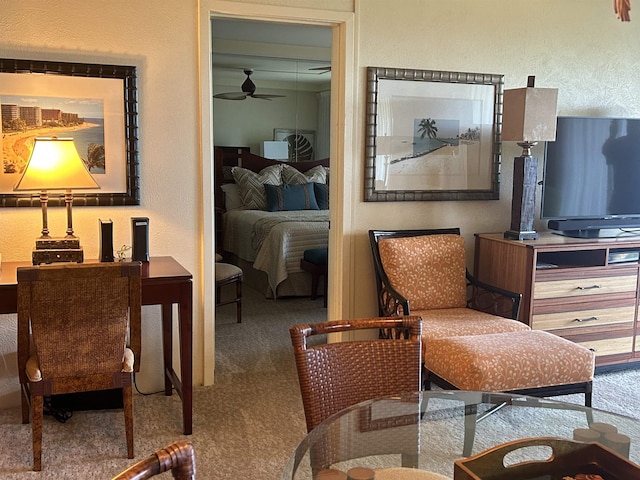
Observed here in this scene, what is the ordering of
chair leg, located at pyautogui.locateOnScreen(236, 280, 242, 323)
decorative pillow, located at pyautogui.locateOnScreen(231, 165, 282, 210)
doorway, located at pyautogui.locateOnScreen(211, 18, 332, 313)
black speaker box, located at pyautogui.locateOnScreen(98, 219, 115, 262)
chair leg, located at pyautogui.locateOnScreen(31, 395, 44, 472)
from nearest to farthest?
1. chair leg, located at pyautogui.locateOnScreen(31, 395, 44, 472)
2. black speaker box, located at pyautogui.locateOnScreen(98, 219, 115, 262)
3. chair leg, located at pyautogui.locateOnScreen(236, 280, 242, 323)
4. doorway, located at pyautogui.locateOnScreen(211, 18, 332, 313)
5. decorative pillow, located at pyautogui.locateOnScreen(231, 165, 282, 210)

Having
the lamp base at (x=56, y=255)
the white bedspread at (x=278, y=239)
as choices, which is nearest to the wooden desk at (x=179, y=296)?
the lamp base at (x=56, y=255)

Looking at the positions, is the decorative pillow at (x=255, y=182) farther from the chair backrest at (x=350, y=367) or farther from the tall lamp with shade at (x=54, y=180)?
the chair backrest at (x=350, y=367)

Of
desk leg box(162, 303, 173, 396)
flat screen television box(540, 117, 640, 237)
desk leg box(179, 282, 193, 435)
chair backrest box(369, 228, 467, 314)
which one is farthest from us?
flat screen television box(540, 117, 640, 237)

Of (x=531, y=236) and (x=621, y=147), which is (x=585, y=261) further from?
(x=621, y=147)

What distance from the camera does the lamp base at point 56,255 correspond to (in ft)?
9.87

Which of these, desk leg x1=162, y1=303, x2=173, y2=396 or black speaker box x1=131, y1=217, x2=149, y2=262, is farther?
desk leg x1=162, y1=303, x2=173, y2=396

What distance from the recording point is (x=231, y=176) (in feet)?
25.1

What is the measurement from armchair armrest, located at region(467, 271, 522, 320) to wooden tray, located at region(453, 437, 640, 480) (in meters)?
1.91

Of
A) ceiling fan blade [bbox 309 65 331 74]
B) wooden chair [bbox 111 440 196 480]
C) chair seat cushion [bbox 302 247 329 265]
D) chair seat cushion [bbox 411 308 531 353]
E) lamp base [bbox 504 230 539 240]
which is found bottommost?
chair seat cushion [bbox 411 308 531 353]

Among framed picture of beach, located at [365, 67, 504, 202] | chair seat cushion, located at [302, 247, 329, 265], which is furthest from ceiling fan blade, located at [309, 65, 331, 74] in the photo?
framed picture of beach, located at [365, 67, 504, 202]

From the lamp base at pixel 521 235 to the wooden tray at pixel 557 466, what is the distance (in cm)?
227

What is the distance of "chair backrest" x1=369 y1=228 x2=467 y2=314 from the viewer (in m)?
3.61

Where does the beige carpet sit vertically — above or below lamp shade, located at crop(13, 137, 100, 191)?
below

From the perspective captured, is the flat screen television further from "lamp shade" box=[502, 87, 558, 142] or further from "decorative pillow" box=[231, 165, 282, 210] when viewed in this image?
"decorative pillow" box=[231, 165, 282, 210]
